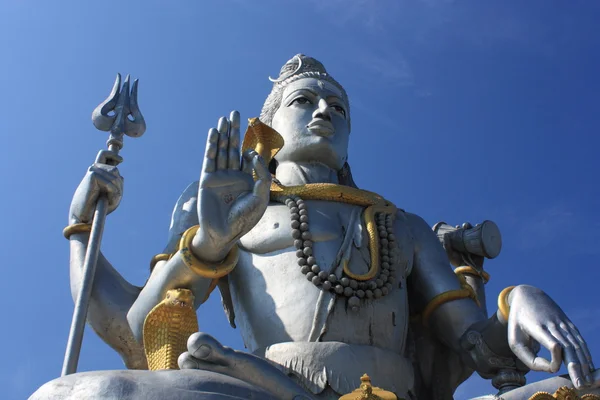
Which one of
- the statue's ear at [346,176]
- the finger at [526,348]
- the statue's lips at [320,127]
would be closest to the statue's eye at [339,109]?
the statue's lips at [320,127]

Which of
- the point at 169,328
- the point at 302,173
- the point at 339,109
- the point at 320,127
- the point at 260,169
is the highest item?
the point at 339,109

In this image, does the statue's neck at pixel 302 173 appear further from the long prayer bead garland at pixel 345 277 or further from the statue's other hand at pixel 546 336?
the statue's other hand at pixel 546 336

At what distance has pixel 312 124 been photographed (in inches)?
343

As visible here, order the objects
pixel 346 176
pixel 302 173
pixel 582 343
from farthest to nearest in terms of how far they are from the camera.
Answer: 1. pixel 346 176
2. pixel 302 173
3. pixel 582 343

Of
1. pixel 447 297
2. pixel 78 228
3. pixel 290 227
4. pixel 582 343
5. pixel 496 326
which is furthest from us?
pixel 78 228

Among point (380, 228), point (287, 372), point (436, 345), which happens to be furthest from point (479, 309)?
point (287, 372)

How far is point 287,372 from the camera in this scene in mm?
7031

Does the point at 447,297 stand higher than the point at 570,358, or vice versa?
the point at 447,297

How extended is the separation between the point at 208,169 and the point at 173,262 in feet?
2.65

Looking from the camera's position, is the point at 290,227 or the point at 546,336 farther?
the point at 290,227

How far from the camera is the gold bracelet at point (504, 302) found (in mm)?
7207

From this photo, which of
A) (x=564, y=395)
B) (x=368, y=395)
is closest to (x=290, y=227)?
(x=368, y=395)

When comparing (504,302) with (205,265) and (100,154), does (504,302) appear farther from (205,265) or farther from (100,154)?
(100,154)

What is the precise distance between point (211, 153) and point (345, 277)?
1.50 meters
